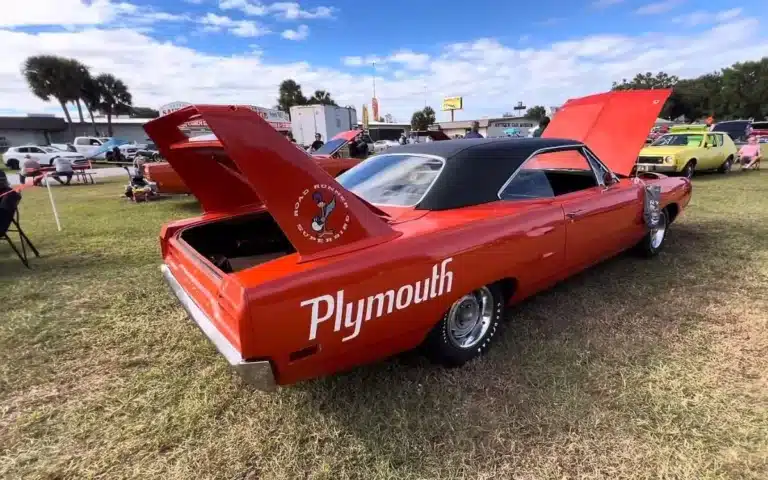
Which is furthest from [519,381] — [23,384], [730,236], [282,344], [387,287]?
[730,236]

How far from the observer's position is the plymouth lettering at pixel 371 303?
1.81 metres

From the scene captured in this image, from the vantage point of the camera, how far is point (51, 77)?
4634 centimetres

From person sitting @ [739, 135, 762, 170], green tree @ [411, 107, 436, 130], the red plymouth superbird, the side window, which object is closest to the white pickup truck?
the red plymouth superbird

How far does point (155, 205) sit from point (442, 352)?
29.4 ft

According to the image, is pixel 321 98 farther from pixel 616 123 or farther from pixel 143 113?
pixel 616 123

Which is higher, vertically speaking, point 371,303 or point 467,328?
point 371,303

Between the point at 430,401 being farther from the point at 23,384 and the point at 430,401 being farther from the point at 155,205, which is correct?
the point at 155,205

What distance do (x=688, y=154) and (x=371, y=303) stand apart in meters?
12.3

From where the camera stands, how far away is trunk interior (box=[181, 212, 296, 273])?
2984 mm

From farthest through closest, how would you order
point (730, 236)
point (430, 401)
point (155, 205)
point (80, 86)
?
1. point (80, 86)
2. point (155, 205)
3. point (730, 236)
4. point (430, 401)

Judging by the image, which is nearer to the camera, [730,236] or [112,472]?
[112,472]

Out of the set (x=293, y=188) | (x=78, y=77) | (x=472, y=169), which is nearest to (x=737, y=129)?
(x=472, y=169)

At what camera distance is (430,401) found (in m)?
2.27

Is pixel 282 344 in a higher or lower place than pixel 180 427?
higher
